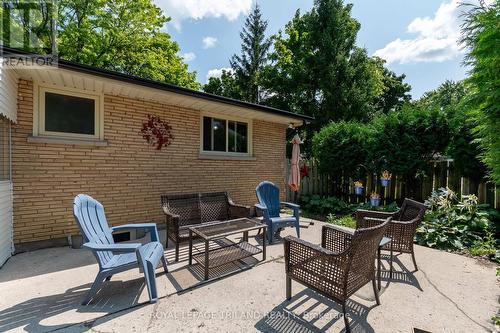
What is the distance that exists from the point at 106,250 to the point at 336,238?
265 centimetres

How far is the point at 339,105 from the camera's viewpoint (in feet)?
49.7

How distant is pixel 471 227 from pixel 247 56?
58.0ft

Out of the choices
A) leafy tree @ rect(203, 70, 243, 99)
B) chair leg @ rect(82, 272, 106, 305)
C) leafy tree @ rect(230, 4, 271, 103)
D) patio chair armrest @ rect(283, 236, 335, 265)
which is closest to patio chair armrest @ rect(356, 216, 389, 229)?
patio chair armrest @ rect(283, 236, 335, 265)

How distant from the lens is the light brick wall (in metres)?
3.97

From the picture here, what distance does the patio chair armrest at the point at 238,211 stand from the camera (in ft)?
14.8

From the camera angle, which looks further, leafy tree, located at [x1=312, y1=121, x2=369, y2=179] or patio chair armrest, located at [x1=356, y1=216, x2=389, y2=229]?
leafy tree, located at [x1=312, y1=121, x2=369, y2=179]

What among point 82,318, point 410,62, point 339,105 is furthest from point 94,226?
point 410,62

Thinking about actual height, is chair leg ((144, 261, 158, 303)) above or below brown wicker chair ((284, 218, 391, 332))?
below

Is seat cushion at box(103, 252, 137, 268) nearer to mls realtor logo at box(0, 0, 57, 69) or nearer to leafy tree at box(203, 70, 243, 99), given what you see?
mls realtor logo at box(0, 0, 57, 69)

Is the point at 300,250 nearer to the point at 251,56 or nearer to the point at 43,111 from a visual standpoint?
the point at 43,111

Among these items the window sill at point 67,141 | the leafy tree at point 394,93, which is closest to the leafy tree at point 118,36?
the window sill at point 67,141

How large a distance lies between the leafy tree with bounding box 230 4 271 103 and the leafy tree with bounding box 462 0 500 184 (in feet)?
53.8

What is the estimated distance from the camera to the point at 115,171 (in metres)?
4.82

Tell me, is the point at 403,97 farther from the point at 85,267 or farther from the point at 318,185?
the point at 85,267
